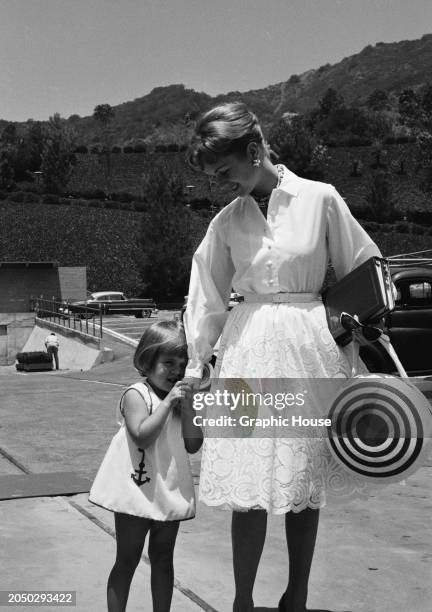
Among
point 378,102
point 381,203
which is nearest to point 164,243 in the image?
point 381,203

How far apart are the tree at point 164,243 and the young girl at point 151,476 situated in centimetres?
4460

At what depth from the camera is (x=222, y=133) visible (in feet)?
9.89

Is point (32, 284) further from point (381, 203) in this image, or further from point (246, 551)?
point (246, 551)

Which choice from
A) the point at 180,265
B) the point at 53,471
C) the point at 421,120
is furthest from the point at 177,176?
the point at 53,471

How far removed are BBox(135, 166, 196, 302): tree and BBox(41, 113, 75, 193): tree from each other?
32.5 m

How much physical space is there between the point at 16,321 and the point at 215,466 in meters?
35.6

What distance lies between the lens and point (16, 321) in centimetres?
3762

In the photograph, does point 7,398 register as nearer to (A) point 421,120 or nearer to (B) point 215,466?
(B) point 215,466

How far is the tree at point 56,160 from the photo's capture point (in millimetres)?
79875

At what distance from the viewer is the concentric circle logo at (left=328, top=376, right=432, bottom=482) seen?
9.24 ft

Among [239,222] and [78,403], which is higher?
[239,222]

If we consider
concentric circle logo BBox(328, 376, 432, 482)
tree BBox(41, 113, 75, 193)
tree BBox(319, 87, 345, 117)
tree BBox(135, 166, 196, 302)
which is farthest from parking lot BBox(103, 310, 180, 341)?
tree BBox(319, 87, 345, 117)

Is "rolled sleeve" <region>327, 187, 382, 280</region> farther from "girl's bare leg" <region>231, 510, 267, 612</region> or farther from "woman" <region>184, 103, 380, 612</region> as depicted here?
"girl's bare leg" <region>231, 510, 267, 612</region>

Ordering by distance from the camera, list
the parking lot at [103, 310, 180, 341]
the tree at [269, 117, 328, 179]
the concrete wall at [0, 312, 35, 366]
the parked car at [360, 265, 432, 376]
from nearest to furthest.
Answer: the parked car at [360, 265, 432, 376]
the parking lot at [103, 310, 180, 341]
the concrete wall at [0, 312, 35, 366]
the tree at [269, 117, 328, 179]
